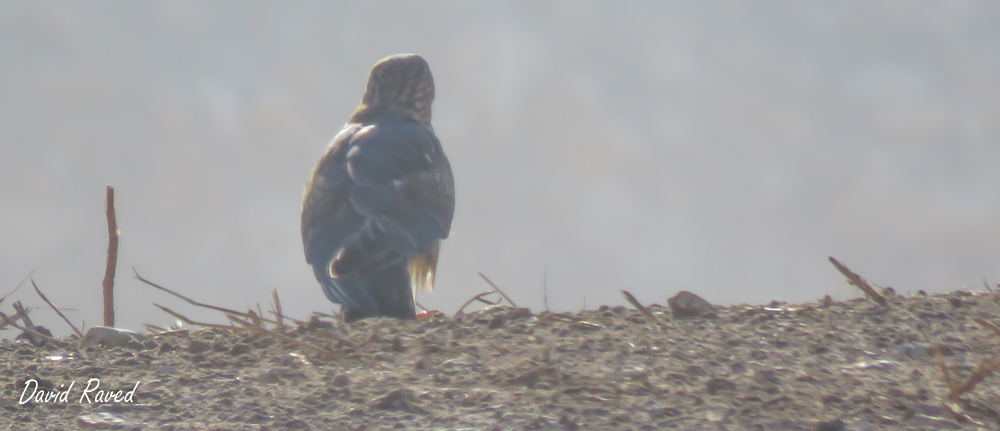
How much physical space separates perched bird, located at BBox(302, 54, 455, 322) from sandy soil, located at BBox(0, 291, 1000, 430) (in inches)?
42.5

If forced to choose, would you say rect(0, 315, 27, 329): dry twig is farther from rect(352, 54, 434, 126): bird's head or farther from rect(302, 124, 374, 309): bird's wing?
rect(352, 54, 434, 126): bird's head

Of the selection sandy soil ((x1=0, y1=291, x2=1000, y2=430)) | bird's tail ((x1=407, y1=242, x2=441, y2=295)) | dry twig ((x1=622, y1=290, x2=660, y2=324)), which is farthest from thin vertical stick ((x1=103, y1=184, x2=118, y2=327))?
dry twig ((x1=622, y1=290, x2=660, y2=324))

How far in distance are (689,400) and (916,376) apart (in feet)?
2.29

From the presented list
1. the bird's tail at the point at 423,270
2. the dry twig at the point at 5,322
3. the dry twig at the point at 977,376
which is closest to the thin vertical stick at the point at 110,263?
the dry twig at the point at 5,322

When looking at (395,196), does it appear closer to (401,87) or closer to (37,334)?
(401,87)

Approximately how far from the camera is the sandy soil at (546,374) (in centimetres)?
261

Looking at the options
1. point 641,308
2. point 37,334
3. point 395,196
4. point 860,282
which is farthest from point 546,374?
point 395,196

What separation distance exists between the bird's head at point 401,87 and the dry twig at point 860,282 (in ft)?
11.0

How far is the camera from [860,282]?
152 inches

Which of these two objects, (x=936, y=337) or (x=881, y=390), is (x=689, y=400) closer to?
(x=881, y=390)

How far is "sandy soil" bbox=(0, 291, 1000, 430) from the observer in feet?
8.56

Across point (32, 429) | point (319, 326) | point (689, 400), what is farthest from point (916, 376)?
point (32, 429)

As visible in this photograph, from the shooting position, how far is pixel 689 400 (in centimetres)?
269

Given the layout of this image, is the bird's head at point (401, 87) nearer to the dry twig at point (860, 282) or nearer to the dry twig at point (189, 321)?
the dry twig at point (189, 321)
